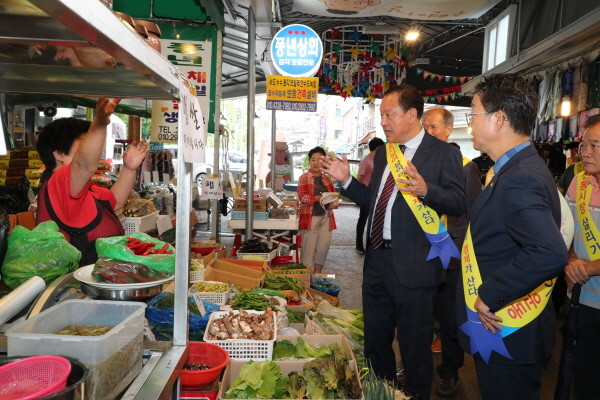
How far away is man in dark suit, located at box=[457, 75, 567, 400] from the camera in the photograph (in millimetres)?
1982

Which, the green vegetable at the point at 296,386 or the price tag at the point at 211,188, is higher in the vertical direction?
the price tag at the point at 211,188

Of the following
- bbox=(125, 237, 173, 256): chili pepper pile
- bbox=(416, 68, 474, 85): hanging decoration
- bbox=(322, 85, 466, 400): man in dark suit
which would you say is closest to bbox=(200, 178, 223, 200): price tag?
bbox=(322, 85, 466, 400): man in dark suit

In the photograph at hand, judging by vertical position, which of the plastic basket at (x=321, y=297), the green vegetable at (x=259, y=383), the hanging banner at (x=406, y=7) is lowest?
the plastic basket at (x=321, y=297)

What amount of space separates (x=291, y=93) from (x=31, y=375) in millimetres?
7048

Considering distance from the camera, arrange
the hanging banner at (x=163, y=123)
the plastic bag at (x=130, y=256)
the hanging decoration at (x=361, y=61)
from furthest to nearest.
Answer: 1. the hanging decoration at (x=361, y=61)
2. the hanging banner at (x=163, y=123)
3. the plastic bag at (x=130, y=256)

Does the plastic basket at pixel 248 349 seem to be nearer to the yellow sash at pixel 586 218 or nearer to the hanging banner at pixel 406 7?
the yellow sash at pixel 586 218

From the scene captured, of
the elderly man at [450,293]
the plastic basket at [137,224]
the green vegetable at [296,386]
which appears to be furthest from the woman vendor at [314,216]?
the green vegetable at [296,386]

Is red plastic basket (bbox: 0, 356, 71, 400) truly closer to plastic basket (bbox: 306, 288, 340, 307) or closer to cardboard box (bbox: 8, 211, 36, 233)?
cardboard box (bbox: 8, 211, 36, 233)

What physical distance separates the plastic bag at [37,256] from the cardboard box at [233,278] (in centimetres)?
276

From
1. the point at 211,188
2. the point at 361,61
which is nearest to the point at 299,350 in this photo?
the point at 211,188

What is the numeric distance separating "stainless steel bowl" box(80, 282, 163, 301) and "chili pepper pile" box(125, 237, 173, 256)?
244 mm

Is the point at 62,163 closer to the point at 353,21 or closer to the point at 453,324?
the point at 453,324

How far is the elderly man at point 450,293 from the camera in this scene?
394cm

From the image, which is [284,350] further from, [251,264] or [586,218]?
[251,264]
